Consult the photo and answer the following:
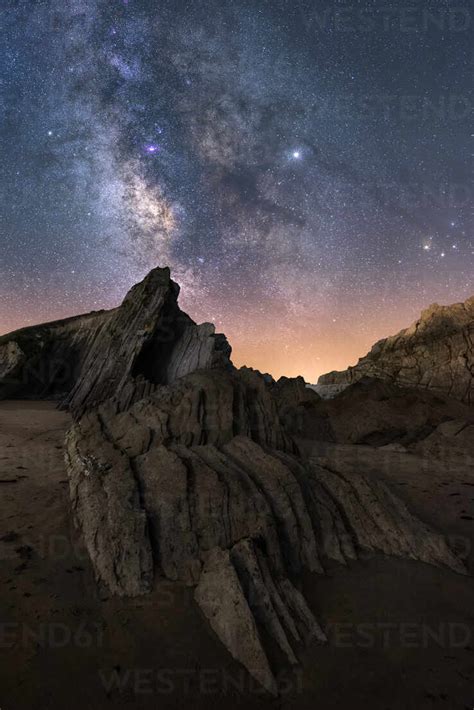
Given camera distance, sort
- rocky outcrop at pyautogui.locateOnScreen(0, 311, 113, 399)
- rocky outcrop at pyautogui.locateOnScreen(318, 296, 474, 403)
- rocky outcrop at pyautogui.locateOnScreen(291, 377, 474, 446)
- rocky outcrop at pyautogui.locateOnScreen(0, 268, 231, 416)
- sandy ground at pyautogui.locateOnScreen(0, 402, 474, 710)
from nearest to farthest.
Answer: sandy ground at pyautogui.locateOnScreen(0, 402, 474, 710)
rocky outcrop at pyautogui.locateOnScreen(291, 377, 474, 446)
rocky outcrop at pyautogui.locateOnScreen(0, 268, 231, 416)
rocky outcrop at pyautogui.locateOnScreen(0, 311, 113, 399)
rocky outcrop at pyautogui.locateOnScreen(318, 296, 474, 403)

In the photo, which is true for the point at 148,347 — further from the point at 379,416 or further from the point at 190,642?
the point at 190,642

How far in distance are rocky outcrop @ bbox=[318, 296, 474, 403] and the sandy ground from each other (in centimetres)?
2691

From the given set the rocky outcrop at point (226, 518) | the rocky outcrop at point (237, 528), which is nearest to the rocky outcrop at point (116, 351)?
the rocky outcrop at point (226, 518)

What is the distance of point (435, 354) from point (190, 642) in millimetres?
32453

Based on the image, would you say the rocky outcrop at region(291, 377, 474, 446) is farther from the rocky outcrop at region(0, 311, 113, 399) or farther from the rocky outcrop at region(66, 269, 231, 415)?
the rocky outcrop at region(0, 311, 113, 399)

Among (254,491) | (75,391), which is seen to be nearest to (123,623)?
(254,491)

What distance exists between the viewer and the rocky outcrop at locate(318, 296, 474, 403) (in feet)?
87.6

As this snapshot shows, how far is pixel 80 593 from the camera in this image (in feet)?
11.0

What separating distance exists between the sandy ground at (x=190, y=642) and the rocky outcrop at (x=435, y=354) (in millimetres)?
26913

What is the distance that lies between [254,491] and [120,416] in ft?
12.0

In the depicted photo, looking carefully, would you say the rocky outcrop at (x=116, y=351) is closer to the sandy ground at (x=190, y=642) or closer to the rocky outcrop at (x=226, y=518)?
the rocky outcrop at (x=226, y=518)

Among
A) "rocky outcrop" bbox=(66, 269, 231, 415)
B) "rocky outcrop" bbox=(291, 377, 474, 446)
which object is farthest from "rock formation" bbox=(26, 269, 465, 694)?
"rocky outcrop" bbox=(66, 269, 231, 415)

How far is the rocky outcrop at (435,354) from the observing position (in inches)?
1051

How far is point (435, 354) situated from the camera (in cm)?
2945
